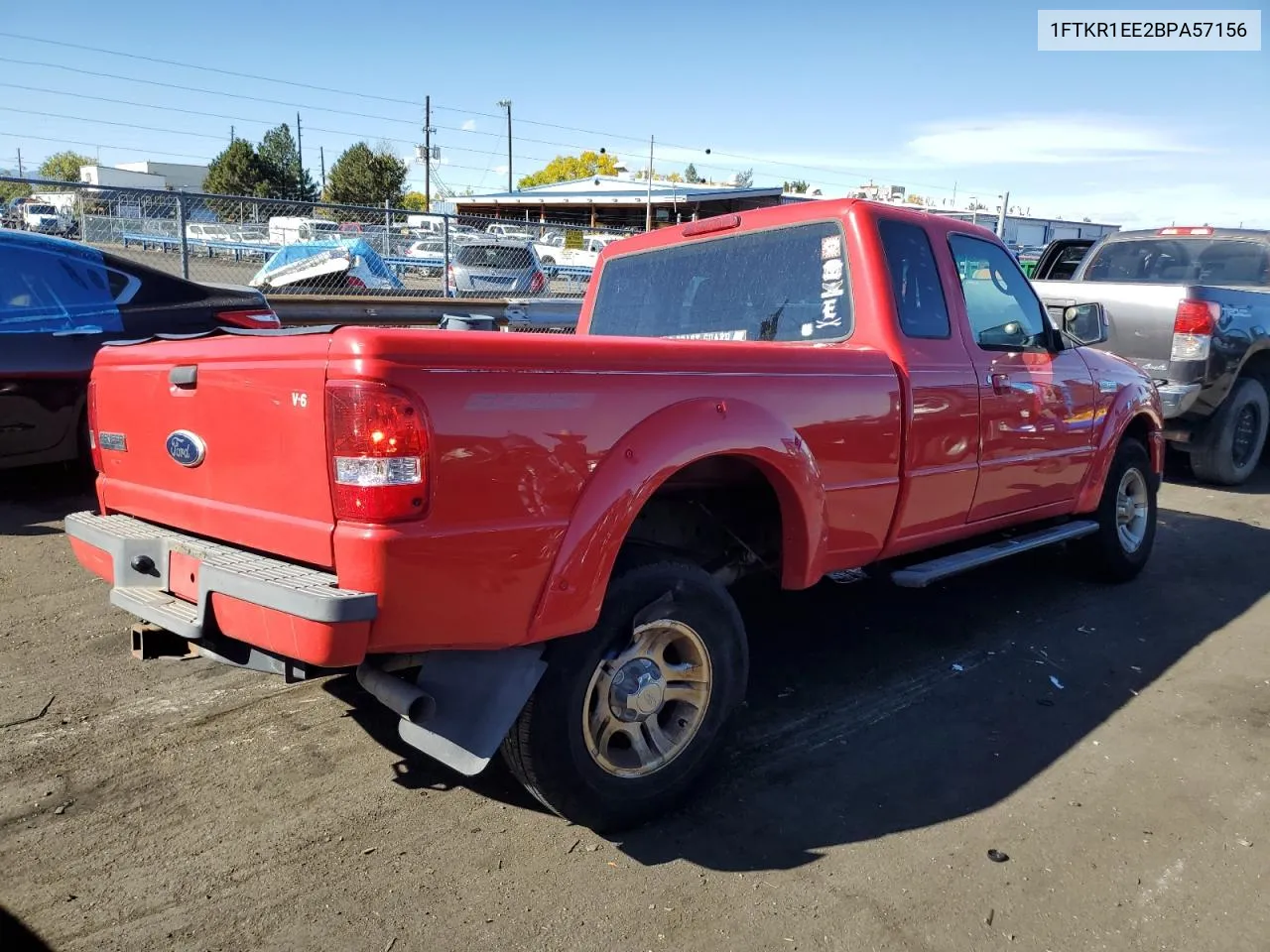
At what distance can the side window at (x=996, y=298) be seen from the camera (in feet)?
14.3

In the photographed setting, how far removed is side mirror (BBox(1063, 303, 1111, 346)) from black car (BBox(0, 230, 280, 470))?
18.3 feet

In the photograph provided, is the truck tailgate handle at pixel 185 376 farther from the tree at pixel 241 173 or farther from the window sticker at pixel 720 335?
the tree at pixel 241 173

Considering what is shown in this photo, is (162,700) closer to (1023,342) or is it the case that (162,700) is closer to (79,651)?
(79,651)

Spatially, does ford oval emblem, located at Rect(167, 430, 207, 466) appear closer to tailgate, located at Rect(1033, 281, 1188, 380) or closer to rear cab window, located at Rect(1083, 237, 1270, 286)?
tailgate, located at Rect(1033, 281, 1188, 380)

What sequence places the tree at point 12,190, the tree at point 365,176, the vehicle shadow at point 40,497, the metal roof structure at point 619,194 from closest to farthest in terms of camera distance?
the vehicle shadow at point 40,497 → the tree at point 12,190 → the metal roof structure at point 619,194 → the tree at point 365,176

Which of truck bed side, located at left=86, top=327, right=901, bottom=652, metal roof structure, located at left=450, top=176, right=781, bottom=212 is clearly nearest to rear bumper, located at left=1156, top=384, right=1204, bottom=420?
truck bed side, located at left=86, top=327, right=901, bottom=652

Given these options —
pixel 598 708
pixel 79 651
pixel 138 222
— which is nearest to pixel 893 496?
pixel 598 708

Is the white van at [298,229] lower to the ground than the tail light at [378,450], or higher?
higher

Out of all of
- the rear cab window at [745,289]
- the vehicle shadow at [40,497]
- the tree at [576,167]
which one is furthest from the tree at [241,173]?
the rear cab window at [745,289]

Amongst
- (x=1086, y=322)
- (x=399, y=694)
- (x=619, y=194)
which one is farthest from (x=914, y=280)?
(x=619, y=194)

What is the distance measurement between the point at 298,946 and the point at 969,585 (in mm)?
4344

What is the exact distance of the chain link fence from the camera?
943cm

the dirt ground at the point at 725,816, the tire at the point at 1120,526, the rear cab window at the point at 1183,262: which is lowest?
the dirt ground at the point at 725,816

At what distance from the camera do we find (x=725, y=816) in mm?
3014
